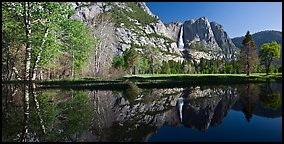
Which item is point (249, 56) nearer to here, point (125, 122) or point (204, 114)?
point (204, 114)

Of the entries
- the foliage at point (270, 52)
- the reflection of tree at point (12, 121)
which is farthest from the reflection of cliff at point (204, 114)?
the foliage at point (270, 52)

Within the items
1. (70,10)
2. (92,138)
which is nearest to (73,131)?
(92,138)

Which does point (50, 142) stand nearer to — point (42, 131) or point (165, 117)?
point (42, 131)

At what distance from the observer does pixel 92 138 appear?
5.98m

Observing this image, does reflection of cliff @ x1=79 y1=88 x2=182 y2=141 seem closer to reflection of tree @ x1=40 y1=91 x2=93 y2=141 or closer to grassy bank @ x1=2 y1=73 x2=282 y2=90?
reflection of tree @ x1=40 y1=91 x2=93 y2=141

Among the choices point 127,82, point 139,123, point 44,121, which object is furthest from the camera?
point 127,82

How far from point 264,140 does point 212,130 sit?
139 cm

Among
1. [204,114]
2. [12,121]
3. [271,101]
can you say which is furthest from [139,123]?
[271,101]

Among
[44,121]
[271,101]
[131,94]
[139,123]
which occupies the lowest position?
[139,123]

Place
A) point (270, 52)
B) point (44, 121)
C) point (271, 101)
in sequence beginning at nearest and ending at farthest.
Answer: point (44, 121) → point (271, 101) → point (270, 52)

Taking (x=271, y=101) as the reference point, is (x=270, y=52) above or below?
above

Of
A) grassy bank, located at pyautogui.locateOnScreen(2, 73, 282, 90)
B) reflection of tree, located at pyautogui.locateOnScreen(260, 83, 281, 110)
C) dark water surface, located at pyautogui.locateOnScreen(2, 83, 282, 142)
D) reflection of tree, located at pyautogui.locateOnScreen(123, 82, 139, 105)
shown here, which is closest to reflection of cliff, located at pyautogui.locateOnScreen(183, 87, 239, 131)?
dark water surface, located at pyautogui.locateOnScreen(2, 83, 282, 142)

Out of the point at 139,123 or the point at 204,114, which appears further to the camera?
the point at 204,114

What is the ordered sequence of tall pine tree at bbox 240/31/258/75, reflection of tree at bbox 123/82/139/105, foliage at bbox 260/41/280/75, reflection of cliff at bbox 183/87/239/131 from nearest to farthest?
reflection of cliff at bbox 183/87/239/131, reflection of tree at bbox 123/82/139/105, tall pine tree at bbox 240/31/258/75, foliage at bbox 260/41/280/75
